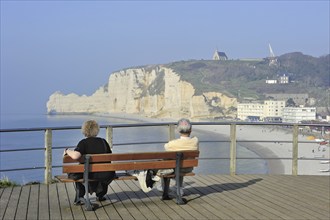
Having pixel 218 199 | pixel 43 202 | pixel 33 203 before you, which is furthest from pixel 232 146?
pixel 33 203

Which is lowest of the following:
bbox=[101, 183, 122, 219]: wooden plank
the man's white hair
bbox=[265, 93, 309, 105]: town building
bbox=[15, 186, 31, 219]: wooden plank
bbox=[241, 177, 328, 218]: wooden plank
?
bbox=[241, 177, 328, 218]: wooden plank

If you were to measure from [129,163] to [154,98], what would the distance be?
149302mm

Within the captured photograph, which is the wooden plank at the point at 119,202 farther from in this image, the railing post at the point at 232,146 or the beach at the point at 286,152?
the beach at the point at 286,152

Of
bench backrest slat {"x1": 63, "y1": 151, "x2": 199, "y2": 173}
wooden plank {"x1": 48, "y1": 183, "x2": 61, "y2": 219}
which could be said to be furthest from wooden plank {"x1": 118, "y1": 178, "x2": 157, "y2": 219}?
wooden plank {"x1": 48, "y1": 183, "x2": 61, "y2": 219}

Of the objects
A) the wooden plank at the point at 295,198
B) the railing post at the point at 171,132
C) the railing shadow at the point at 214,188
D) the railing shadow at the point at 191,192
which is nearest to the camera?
the wooden plank at the point at 295,198

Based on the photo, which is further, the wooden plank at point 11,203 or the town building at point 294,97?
the town building at point 294,97

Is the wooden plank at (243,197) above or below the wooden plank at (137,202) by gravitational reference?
below

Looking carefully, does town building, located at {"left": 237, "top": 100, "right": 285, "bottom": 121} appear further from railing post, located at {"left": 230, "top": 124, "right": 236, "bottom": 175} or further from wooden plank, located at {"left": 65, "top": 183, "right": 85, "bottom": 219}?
wooden plank, located at {"left": 65, "top": 183, "right": 85, "bottom": 219}

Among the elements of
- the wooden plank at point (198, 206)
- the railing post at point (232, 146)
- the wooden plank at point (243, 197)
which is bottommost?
the wooden plank at point (243, 197)

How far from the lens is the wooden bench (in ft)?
21.5

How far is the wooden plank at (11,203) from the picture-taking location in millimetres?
6391

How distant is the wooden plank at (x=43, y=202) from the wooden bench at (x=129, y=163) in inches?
16.0

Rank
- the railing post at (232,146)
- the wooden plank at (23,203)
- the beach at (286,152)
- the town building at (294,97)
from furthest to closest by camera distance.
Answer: the town building at (294,97), the beach at (286,152), the railing post at (232,146), the wooden plank at (23,203)

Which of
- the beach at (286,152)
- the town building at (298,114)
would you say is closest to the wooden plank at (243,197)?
the beach at (286,152)
